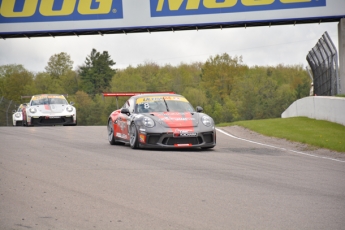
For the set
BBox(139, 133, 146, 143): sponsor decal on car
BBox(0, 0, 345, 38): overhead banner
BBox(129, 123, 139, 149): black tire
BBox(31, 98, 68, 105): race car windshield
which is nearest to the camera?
BBox(139, 133, 146, 143): sponsor decal on car

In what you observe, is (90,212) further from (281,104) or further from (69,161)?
(281,104)

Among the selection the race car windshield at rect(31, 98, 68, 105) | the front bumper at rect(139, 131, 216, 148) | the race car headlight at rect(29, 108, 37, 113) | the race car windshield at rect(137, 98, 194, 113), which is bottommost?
the front bumper at rect(139, 131, 216, 148)

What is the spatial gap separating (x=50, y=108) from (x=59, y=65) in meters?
108

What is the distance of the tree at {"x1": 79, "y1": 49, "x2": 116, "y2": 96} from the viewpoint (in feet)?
384

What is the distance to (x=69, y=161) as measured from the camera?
1048 cm

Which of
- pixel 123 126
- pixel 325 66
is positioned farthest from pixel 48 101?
pixel 123 126

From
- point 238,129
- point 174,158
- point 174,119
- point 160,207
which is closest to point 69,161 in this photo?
point 174,158

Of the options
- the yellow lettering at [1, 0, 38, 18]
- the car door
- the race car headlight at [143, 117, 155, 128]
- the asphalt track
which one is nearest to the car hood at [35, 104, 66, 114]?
the yellow lettering at [1, 0, 38, 18]

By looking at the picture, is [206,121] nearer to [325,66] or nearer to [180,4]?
[325,66]

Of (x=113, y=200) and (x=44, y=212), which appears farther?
(x=113, y=200)

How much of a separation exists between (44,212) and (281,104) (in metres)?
87.9

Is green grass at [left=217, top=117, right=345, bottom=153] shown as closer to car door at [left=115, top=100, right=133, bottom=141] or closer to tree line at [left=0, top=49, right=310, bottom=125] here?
car door at [left=115, top=100, right=133, bottom=141]

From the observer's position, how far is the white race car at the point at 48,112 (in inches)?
990

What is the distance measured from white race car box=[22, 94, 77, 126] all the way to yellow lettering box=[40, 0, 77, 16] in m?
4.88
